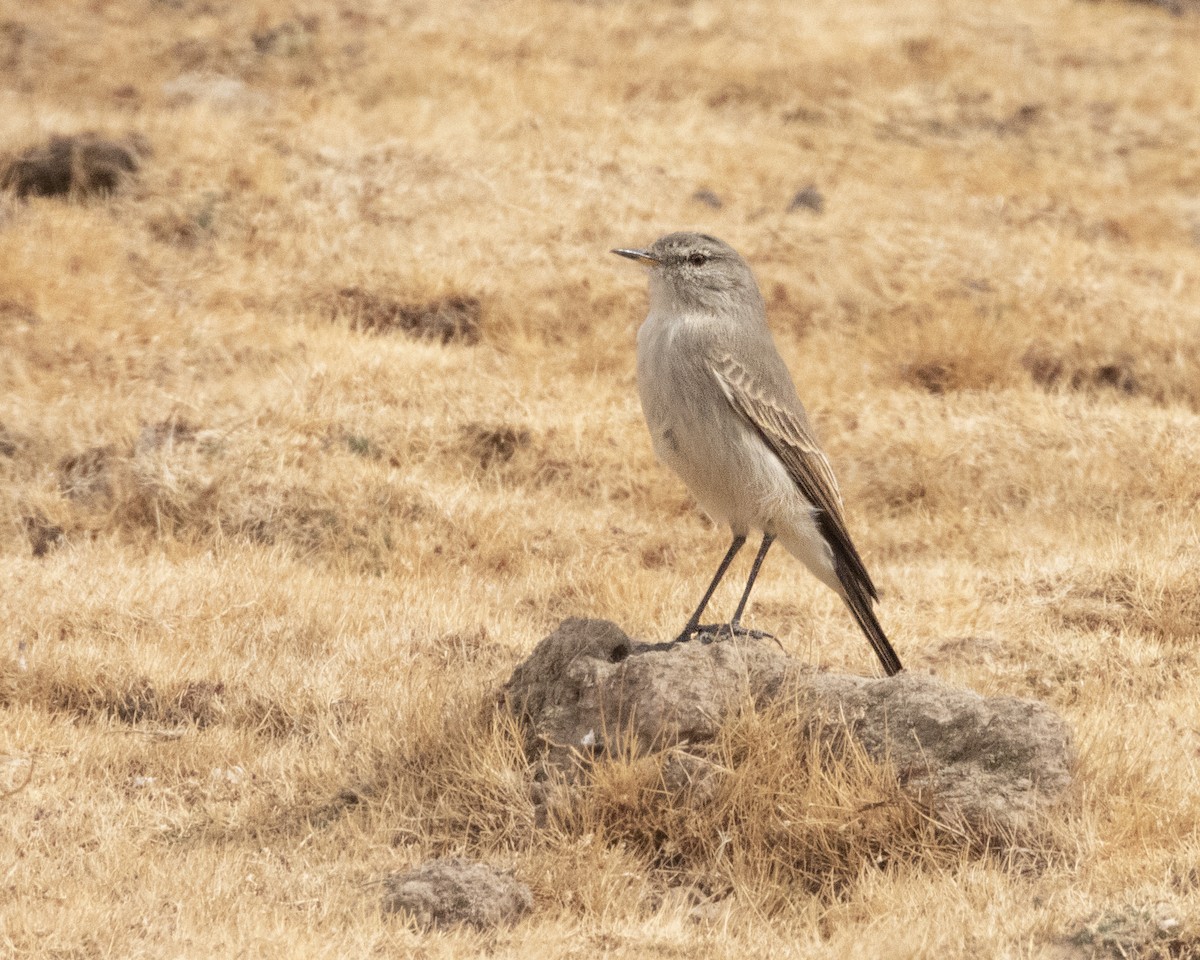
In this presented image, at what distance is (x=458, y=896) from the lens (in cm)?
518

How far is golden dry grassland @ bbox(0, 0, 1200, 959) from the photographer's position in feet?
17.9

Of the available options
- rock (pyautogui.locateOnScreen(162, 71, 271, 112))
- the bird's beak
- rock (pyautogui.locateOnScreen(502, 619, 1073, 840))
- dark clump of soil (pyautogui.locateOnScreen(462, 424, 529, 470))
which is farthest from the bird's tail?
rock (pyautogui.locateOnScreen(162, 71, 271, 112))

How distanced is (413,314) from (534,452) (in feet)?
8.27

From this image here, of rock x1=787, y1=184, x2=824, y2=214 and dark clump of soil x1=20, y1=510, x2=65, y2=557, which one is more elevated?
rock x1=787, y1=184, x2=824, y2=214

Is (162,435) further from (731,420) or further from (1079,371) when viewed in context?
(1079,371)

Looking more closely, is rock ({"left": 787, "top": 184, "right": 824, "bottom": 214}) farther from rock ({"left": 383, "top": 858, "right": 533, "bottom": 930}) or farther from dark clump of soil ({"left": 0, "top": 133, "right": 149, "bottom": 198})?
rock ({"left": 383, "top": 858, "right": 533, "bottom": 930})

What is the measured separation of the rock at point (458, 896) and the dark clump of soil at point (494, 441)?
5.45 metres

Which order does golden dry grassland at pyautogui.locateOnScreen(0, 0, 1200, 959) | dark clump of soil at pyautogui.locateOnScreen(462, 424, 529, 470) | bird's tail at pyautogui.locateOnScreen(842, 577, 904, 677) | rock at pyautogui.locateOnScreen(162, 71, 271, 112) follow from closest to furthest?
golden dry grassland at pyautogui.locateOnScreen(0, 0, 1200, 959)
bird's tail at pyautogui.locateOnScreen(842, 577, 904, 677)
dark clump of soil at pyautogui.locateOnScreen(462, 424, 529, 470)
rock at pyautogui.locateOnScreen(162, 71, 271, 112)

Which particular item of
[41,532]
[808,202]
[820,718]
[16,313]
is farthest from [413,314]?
[820,718]

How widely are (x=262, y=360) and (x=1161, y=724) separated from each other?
7205 mm

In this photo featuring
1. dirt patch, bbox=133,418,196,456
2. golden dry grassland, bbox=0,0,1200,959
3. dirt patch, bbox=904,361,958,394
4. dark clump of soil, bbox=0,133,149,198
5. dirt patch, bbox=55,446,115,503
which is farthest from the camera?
dark clump of soil, bbox=0,133,149,198

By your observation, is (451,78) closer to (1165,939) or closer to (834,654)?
(834,654)

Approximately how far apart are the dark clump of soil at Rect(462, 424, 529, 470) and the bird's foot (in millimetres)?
4243

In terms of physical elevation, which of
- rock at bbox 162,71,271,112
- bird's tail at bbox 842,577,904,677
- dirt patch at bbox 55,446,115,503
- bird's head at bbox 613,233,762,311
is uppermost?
bird's head at bbox 613,233,762,311
